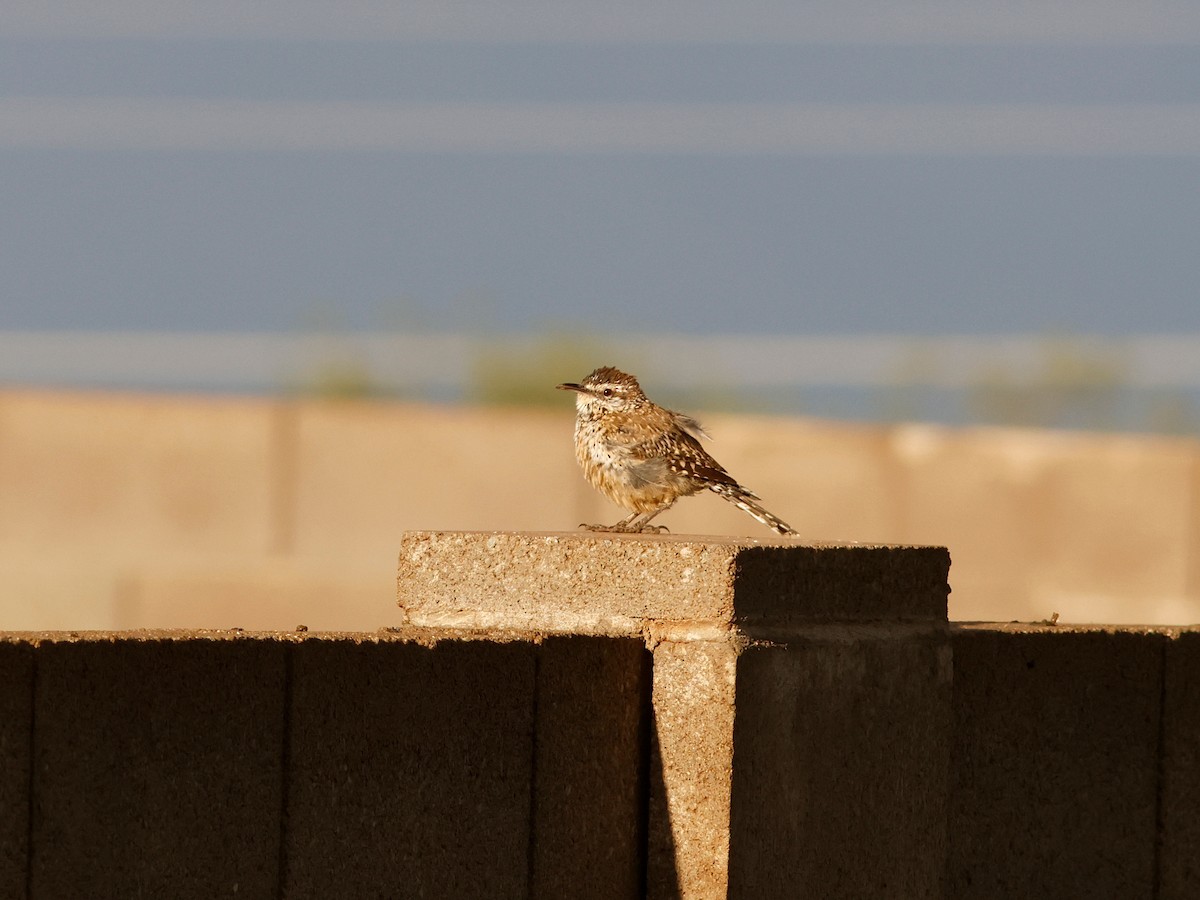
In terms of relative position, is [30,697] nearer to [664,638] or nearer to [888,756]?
[664,638]

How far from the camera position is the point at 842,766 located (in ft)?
17.7

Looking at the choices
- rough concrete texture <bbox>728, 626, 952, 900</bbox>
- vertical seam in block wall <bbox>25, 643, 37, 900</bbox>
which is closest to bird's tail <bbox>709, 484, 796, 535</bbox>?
rough concrete texture <bbox>728, 626, 952, 900</bbox>

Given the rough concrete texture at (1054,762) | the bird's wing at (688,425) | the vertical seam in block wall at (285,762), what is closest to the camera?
the vertical seam in block wall at (285,762)

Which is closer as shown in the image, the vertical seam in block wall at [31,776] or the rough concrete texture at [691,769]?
the vertical seam in block wall at [31,776]

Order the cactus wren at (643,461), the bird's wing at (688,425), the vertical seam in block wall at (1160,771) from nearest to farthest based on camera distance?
the vertical seam in block wall at (1160,771) → the cactus wren at (643,461) → the bird's wing at (688,425)

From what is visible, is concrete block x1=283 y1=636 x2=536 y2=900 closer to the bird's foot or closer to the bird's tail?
the bird's foot

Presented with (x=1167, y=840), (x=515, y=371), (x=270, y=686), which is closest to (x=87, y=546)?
(x=1167, y=840)

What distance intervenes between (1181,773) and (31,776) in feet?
12.9

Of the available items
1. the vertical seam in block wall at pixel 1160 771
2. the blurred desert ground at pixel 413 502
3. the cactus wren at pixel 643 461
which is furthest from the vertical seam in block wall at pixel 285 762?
the blurred desert ground at pixel 413 502

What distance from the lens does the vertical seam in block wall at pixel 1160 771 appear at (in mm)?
6641

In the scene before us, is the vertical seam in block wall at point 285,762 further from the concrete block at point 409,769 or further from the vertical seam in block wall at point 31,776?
the vertical seam in block wall at point 31,776

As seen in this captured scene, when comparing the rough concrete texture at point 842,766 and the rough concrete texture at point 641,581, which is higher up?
the rough concrete texture at point 641,581

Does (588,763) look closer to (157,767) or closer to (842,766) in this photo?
(842,766)

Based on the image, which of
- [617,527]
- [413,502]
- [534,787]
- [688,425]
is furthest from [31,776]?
[413,502]
